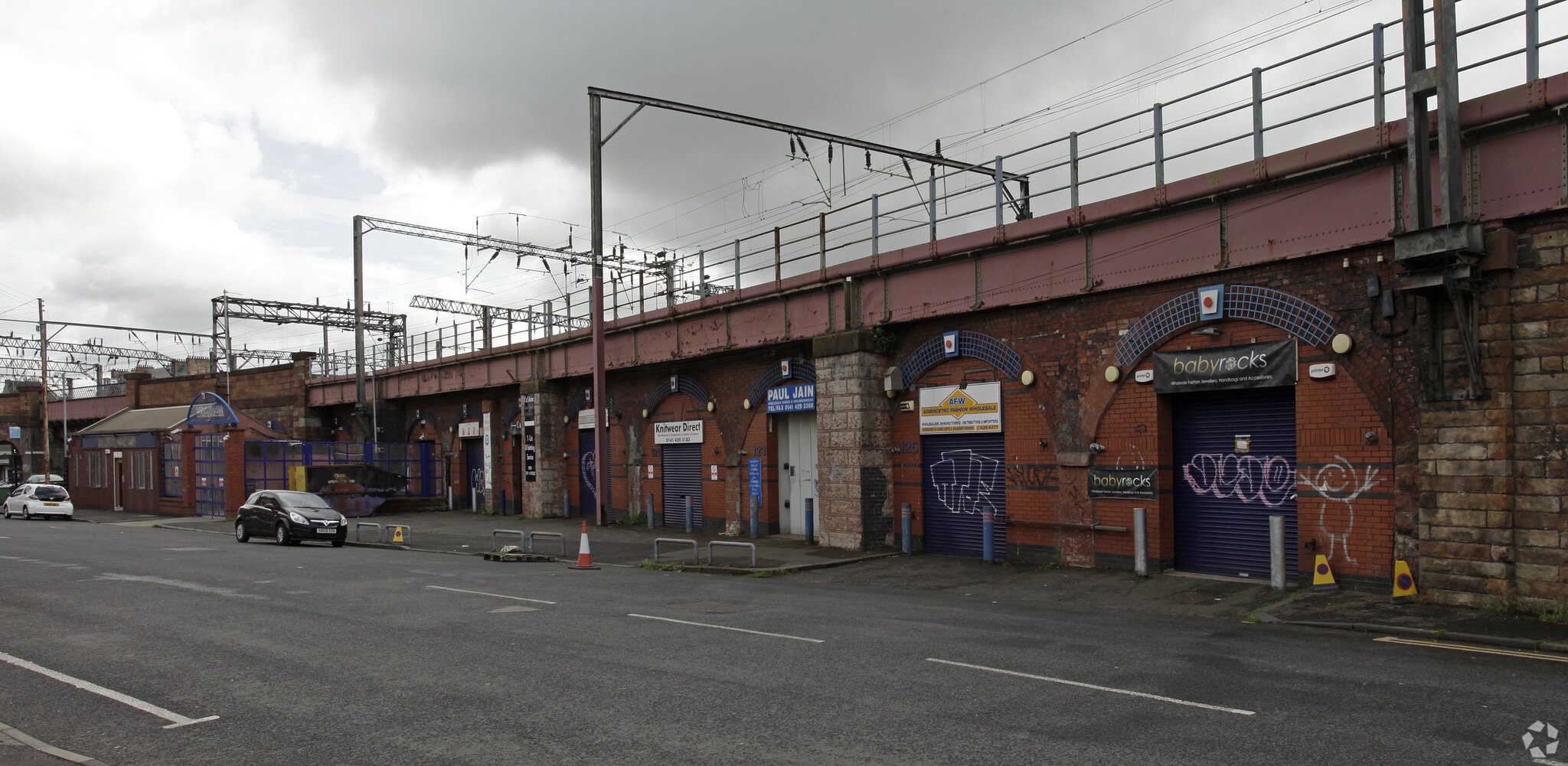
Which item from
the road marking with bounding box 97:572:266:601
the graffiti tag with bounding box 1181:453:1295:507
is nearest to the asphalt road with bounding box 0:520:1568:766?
the road marking with bounding box 97:572:266:601

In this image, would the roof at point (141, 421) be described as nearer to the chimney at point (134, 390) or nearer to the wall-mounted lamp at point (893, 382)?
the chimney at point (134, 390)

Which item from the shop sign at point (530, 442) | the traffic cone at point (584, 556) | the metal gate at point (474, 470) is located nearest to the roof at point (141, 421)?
the metal gate at point (474, 470)

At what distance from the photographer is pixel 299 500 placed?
26156 mm

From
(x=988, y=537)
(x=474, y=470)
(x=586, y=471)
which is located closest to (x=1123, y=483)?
(x=988, y=537)

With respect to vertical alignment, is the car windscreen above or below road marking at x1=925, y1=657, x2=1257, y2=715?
above

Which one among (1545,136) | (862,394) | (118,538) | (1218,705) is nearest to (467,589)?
(862,394)

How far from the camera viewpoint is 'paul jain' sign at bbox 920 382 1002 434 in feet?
59.7

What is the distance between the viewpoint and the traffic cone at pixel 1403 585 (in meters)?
12.0

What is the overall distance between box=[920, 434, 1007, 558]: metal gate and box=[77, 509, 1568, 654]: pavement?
535mm

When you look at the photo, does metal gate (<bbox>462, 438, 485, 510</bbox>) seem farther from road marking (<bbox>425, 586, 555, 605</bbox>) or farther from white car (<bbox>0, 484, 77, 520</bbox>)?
road marking (<bbox>425, 586, 555, 605</bbox>)

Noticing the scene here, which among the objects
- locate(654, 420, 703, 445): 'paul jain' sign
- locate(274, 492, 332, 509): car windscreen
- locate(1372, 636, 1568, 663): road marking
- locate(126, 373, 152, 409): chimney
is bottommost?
locate(1372, 636, 1568, 663): road marking

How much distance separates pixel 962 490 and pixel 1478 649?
9908mm

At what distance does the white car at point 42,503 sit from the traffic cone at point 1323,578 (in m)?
44.6

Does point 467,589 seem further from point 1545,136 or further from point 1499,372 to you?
point 1545,136
